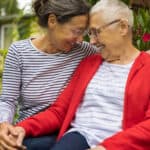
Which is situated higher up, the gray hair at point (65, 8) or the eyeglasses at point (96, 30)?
the gray hair at point (65, 8)

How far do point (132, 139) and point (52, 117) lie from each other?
0.72 m

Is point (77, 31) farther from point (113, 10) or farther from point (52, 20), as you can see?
point (113, 10)

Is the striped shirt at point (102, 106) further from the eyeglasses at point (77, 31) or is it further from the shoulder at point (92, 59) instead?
the eyeglasses at point (77, 31)

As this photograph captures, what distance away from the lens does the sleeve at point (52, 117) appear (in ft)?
12.6

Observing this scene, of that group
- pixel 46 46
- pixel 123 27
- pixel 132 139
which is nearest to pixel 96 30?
pixel 123 27

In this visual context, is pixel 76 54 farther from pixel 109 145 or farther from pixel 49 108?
pixel 109 145

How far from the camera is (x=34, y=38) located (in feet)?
13.8

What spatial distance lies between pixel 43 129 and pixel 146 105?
704 millimetres

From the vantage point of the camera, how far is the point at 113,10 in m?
3.77

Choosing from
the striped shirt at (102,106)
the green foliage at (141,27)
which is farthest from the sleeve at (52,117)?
the green foliage at (141,27)

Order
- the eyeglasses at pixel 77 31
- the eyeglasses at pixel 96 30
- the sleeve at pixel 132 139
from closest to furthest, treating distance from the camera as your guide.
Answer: the sleeve at pixel 132 139 < the eyeglasses at pixel 96 30 < the eyeglasses at pixel 77 31

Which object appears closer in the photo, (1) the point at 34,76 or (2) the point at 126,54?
(2) the point at 126,54

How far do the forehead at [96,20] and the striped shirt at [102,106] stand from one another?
0.26m

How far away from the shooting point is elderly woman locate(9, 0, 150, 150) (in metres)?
3.62
